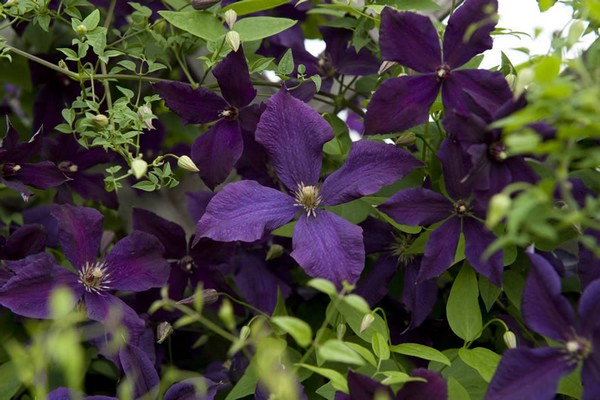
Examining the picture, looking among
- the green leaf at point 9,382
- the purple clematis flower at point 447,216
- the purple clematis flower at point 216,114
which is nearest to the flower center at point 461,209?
the purple clematis flower at point 447,216

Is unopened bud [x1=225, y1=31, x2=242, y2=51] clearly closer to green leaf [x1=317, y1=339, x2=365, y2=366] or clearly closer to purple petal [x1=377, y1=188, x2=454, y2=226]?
purple petal [x1=377, y1=188, x2=454, y2=226]

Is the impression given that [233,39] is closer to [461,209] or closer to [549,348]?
[461,209]

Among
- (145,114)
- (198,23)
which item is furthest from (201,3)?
(145,114)

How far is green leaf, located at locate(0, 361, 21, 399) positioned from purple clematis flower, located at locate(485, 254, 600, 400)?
44 cm

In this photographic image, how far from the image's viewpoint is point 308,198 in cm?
68

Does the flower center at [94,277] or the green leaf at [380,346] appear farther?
the flower center at [94,277]

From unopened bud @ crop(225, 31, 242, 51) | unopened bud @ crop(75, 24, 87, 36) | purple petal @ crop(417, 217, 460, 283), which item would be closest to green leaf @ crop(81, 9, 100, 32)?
unopened bud @ crop(75, 24, 87, 36)

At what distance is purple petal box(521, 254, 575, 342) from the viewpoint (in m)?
0.53

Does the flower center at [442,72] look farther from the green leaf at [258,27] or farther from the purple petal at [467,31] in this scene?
the green leaf at [258,27]

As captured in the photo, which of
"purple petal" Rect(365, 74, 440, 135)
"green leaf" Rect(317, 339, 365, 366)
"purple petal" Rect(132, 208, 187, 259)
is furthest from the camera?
"purple petal" Rect(132, 208, 187, 259)

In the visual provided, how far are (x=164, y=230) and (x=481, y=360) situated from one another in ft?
1.16

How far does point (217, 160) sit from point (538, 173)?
279 mm

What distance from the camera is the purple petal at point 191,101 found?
73cm

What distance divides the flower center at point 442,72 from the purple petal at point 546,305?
0.64ft
